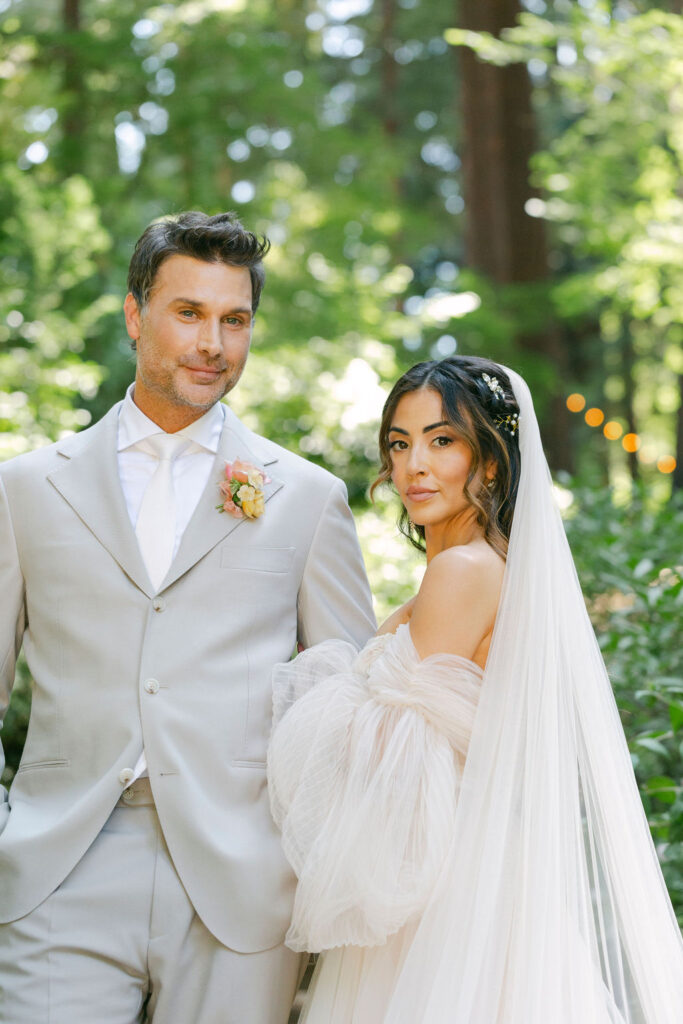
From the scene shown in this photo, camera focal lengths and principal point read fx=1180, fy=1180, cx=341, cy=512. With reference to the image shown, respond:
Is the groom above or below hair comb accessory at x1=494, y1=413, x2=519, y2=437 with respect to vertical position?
below

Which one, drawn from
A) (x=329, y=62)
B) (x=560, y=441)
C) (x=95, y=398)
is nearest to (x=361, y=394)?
(x=95, y=398)

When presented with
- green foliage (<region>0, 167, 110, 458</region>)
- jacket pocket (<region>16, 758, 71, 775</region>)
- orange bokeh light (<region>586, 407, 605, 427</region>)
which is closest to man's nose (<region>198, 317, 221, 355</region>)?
jacket pocket (<region>16, 758, 71, 775</region>)

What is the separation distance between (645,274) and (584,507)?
3386mm

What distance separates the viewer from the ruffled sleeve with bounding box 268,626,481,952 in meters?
2.41

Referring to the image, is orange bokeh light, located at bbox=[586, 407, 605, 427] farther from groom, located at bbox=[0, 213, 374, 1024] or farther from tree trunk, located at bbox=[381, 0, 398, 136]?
groom, located at bbox=[0, 213, 374, 1024]

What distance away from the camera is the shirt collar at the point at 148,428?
2.92 meters

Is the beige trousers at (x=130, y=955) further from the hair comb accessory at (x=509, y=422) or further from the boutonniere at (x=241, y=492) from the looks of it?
the hair comb accessory at (x=509, y=422)

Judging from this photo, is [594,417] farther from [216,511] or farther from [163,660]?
[163,660]

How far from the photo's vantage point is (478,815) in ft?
7.97

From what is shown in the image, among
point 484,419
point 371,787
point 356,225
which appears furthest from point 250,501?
point 356,225

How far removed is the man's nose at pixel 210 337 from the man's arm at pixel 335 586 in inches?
18.3

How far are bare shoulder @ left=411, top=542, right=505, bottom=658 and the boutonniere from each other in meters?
0.48

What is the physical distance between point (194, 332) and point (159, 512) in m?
0.44

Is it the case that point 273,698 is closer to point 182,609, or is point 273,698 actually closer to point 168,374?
point 182,609
